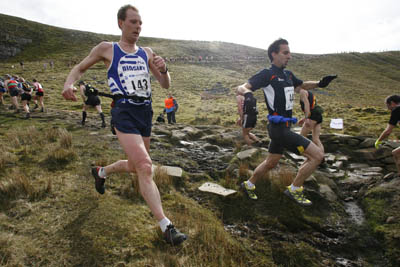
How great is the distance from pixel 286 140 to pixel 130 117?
8.52ft

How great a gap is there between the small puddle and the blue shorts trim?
3.88m

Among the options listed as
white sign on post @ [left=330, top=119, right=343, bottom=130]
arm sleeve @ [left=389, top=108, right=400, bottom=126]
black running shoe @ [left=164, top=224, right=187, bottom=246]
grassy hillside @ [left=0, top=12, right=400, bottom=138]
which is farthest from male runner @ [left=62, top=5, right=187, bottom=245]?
grassy hillside @ [left=0, top=12, right=400, bottom=138]

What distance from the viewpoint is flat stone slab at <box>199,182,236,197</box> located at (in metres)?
4.32

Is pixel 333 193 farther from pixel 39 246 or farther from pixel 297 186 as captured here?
pixel 39 246

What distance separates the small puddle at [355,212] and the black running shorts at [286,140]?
1.51 metres

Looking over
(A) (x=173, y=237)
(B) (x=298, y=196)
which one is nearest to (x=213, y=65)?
(B) (x=298, y=196)

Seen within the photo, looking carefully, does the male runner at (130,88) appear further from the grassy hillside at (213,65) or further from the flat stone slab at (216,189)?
the grassy hillside at (213,65)

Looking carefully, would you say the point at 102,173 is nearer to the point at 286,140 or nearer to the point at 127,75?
the point at 127,75

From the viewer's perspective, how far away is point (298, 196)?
4.14m

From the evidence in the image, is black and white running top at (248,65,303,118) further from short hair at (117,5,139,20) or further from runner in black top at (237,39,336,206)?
short hair at (117,5,139,20)

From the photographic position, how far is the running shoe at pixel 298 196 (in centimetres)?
404

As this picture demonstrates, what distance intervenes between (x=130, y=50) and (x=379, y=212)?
4817 millimetres

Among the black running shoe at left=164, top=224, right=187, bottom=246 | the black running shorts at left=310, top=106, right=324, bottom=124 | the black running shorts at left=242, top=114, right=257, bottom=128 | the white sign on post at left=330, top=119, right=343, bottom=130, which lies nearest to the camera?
the black running shoe at left=164, top=224, right=187, bottom=246

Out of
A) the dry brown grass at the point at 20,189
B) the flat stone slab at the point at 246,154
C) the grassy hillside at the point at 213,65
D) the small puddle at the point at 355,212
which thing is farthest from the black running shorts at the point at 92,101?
the grassy hillside at the point at 213,65
